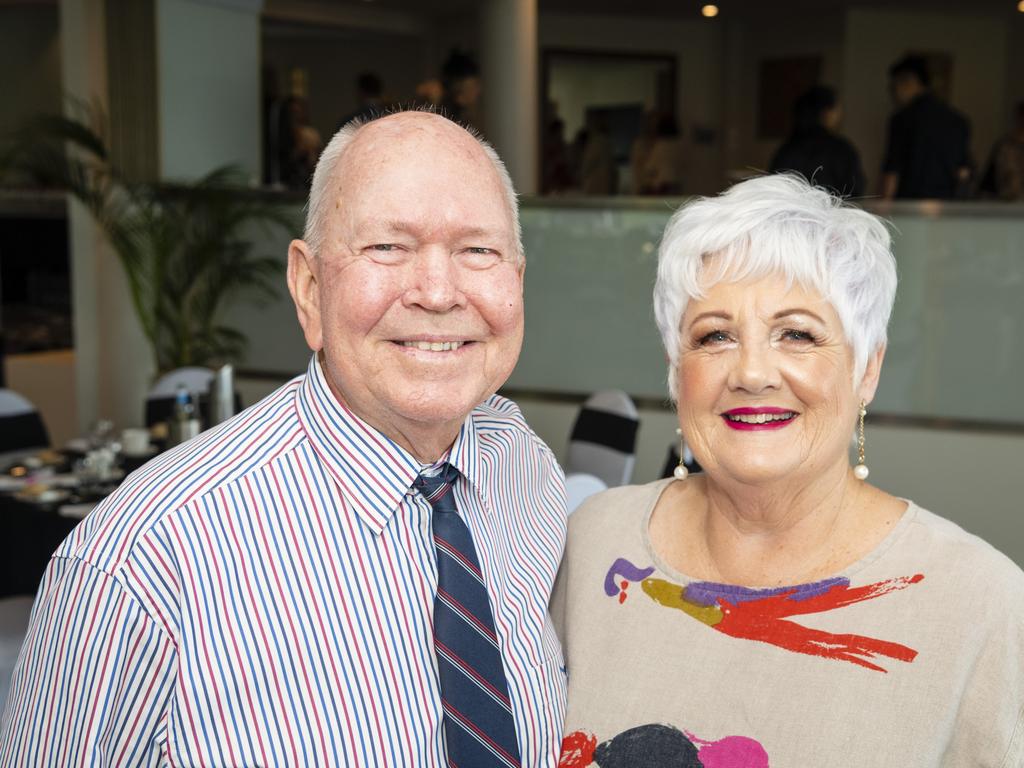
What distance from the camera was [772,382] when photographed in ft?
4.62

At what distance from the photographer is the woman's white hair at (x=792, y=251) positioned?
1.41 meters

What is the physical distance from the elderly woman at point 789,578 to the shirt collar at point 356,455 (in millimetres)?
430

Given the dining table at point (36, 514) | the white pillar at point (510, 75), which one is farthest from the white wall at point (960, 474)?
the dining table at point (36, 514)

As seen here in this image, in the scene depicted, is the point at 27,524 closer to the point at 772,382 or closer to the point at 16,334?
the point at 772,382

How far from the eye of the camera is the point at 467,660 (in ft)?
4.14

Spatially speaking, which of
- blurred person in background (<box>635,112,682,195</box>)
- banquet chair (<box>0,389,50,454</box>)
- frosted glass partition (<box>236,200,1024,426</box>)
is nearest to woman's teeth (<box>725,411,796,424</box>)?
frosted glass partition (<box>236,200,1024,426</box>)

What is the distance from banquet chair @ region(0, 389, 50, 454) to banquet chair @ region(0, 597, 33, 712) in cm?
130

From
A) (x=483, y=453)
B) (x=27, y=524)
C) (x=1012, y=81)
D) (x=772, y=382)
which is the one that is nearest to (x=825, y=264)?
(x=772, y=382)

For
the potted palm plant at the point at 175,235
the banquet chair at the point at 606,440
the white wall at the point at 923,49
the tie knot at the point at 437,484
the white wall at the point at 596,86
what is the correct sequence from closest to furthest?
1. the tie knot at the point at 437,484
2. the banquet chair at the point at 606,440
3. the potted palm plant at the point at 175,235
4. the white wall at the point at 923,49
5. the white wall at the point at 596,86

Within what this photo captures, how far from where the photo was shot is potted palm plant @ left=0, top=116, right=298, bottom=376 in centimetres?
627

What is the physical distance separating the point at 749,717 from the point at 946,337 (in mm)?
4202

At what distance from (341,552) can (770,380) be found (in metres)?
0.58

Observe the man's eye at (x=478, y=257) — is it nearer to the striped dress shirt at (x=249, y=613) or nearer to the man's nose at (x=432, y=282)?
the man's nose at (x=432, y=282)

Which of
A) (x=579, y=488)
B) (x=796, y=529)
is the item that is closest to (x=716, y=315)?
(x=796, y=529)
